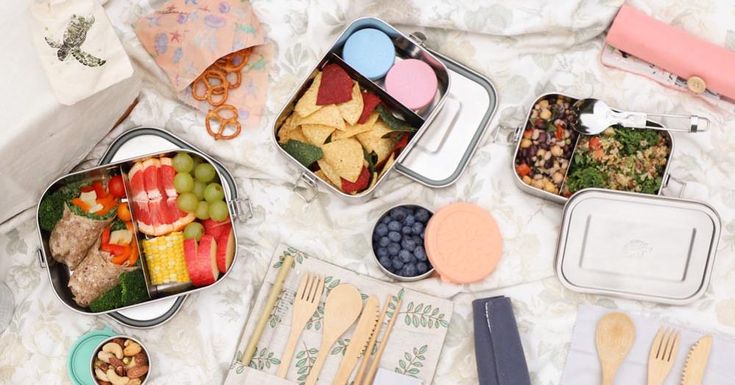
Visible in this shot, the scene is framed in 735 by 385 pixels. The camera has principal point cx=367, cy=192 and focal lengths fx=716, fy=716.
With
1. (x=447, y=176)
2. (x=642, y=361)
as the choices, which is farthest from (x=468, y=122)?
(x=642, y=361)

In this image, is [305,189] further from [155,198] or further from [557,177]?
[557,177]

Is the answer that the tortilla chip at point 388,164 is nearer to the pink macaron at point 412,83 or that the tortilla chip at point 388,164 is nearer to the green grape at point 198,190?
the pink macaron at point 412,83

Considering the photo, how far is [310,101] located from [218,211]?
10.9 inches

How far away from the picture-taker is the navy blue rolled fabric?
1359 mm

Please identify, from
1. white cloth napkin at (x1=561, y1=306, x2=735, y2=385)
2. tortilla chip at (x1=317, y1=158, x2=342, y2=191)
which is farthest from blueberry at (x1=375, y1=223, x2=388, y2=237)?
white cloth napkin at (x1=561, y1=306, x2=735, y2=385)

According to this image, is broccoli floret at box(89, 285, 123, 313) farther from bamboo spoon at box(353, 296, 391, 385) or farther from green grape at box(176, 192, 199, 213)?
bamboo spoon at box(353, 296, 391, 385)

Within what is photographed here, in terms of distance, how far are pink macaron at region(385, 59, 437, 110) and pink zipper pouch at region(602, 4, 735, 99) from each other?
37 centimetres

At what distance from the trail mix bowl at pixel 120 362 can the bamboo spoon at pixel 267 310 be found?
0.19 m

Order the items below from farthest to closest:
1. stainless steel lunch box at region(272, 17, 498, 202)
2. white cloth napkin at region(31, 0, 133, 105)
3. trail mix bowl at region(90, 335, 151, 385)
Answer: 1. stainless steel lunch box at region(272, 17, 498, 202)
2. trail mix bowl at region(90, 335, 151, 385)
3. white cloth napkin at region(31, 0, 133, 105)

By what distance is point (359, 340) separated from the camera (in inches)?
55.3

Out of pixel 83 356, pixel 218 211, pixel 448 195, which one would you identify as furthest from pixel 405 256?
pixel 83 356

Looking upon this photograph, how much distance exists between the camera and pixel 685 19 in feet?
4.78

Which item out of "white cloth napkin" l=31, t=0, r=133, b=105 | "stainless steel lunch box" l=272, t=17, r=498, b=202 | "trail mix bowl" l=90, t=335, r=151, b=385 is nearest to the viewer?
"white cloth napkin" l=31, t=0, r=133, b=105

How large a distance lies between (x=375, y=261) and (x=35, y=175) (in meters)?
0.67
